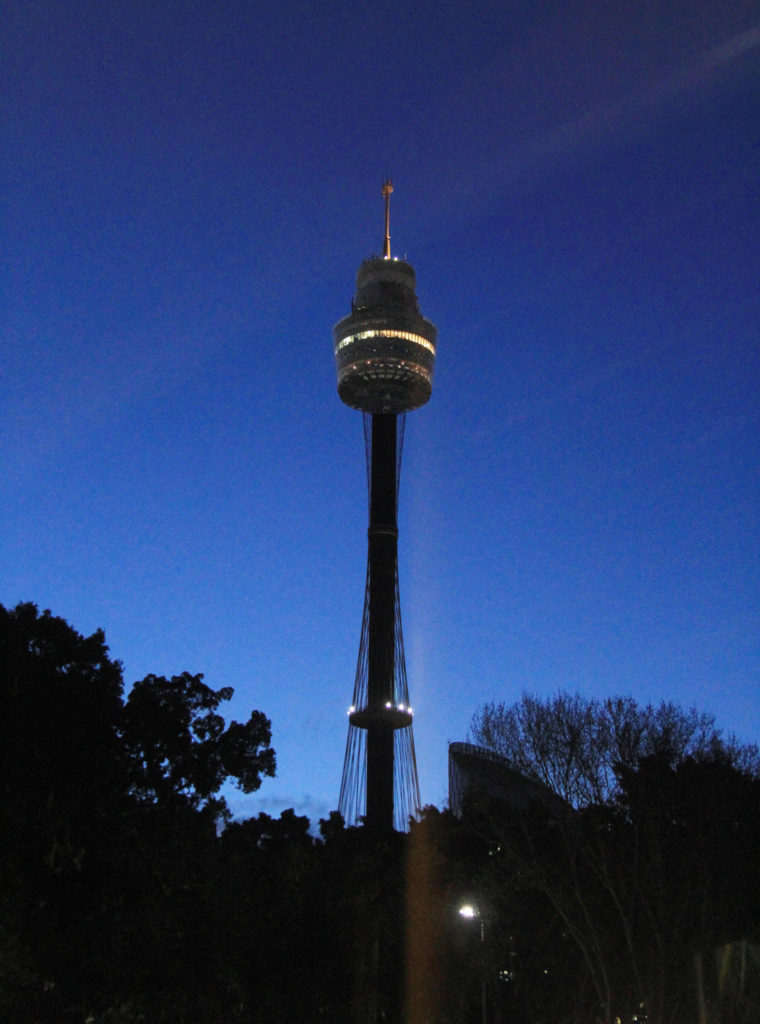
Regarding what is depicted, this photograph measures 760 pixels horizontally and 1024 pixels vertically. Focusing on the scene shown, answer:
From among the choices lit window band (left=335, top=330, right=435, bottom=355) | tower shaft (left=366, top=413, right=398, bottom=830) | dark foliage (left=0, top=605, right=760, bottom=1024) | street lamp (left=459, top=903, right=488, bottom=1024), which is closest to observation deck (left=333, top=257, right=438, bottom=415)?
lit window band (left=335, top=330, right=435, bottom=355)

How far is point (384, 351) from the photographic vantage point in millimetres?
100062

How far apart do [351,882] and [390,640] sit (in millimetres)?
53652

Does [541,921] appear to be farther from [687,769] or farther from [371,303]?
[371,303]

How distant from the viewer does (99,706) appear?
46.6 m

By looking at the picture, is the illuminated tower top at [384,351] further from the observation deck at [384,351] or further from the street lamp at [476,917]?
the street lamp at [476,917]

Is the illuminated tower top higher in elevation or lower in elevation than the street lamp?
higher

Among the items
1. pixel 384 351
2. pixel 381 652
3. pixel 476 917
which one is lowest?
pixel 476 917

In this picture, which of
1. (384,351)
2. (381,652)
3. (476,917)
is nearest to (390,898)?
(476,917)

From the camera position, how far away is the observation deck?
10025 cm

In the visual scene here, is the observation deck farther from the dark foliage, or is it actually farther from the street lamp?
the street lamp

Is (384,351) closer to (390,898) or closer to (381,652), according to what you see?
(381,652)

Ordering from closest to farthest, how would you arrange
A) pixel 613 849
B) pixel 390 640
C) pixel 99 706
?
pixel 613 849 < pixel 99 706 < pixel 390 640

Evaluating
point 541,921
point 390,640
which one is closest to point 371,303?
point 390,640

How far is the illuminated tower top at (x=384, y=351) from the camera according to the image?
329 ft
